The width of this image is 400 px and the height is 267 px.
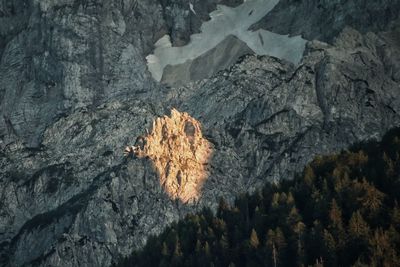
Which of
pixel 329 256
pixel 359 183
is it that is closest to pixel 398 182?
pixel 359 183

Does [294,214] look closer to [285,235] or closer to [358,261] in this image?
[285,235]

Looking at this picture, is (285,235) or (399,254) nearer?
(399,254)

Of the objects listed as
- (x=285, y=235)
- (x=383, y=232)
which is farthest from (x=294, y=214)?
(x=383, y=232)

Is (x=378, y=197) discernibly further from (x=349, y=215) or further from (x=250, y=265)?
(x=250, y=265)

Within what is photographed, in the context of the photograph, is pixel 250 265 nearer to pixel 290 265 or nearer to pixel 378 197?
pixel 290 265

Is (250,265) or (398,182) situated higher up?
(398,182)

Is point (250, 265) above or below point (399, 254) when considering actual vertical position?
below

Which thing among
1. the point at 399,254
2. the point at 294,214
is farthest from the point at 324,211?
the point at 399,254

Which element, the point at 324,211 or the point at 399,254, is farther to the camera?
the point at 324,211
